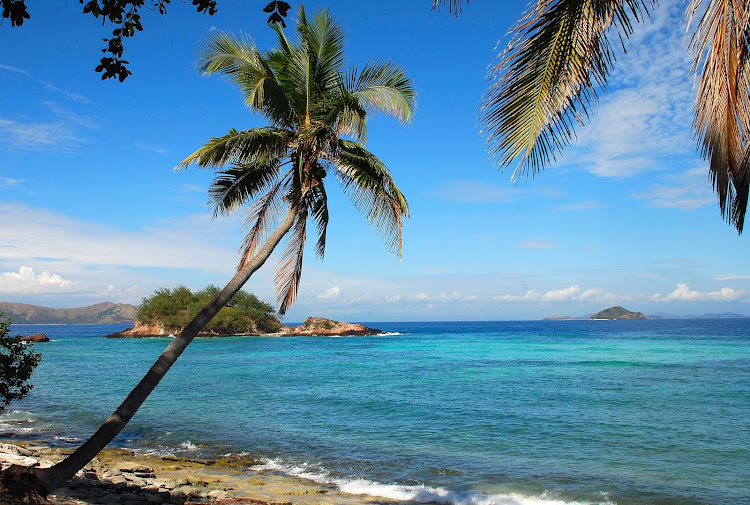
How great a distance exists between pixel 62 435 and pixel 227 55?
13641 millimetres

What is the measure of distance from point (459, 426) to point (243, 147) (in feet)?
40.4

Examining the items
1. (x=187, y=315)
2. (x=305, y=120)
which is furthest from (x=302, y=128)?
(x=187, y=315)

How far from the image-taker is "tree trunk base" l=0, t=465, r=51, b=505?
17.0ft

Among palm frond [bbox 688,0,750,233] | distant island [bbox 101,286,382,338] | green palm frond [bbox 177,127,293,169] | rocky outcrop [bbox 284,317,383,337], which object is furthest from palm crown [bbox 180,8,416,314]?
rocky outcrop [bbox 284,317,383,337]

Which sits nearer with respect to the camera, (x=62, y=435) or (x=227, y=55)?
(x=227, y=55)

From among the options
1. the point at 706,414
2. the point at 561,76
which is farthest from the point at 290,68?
the point at 706,414

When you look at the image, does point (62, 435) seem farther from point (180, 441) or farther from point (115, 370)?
point (115, 370)

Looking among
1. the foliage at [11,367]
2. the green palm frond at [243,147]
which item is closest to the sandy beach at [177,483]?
the foliage at [11,367]

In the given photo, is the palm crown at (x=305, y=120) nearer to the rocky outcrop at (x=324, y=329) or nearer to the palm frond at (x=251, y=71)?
the palm frond at (x=251, y=71)

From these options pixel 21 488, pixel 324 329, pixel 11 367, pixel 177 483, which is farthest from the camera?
pixel 324 329

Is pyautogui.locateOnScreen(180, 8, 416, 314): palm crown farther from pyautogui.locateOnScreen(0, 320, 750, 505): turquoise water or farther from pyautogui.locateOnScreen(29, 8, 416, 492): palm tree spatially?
pyautogui.locateOnScreen(0, 320, 750, 505): turquoise water

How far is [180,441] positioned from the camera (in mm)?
15133

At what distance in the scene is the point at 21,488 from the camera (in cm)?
531

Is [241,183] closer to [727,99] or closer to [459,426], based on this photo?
[727,99]
